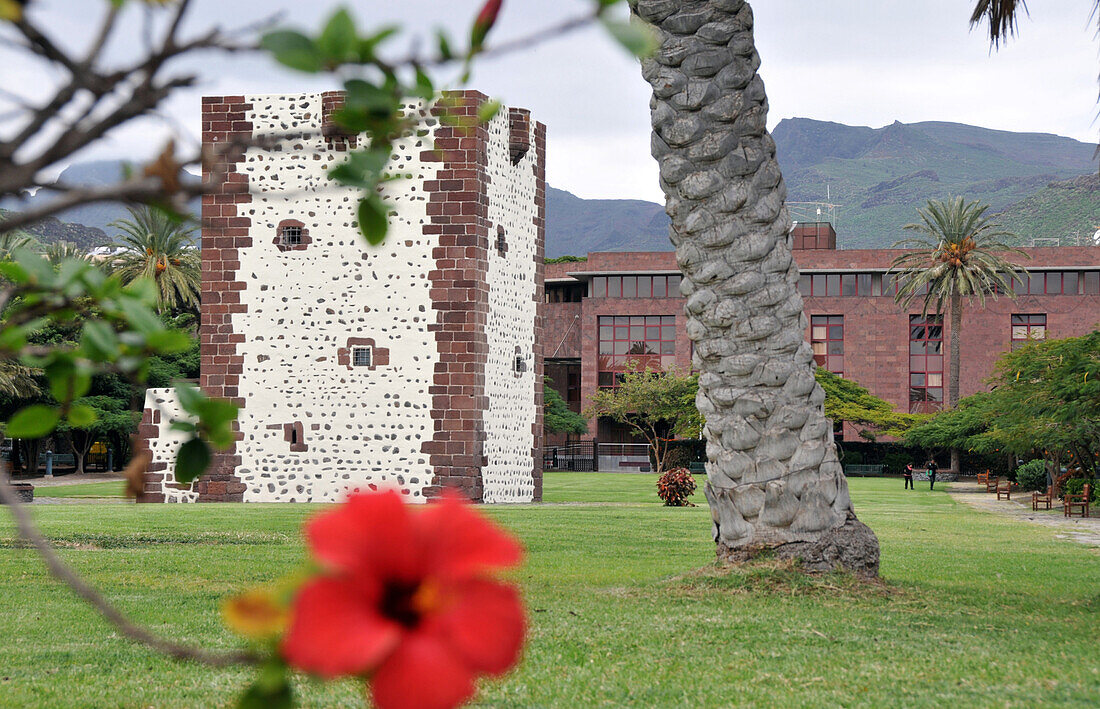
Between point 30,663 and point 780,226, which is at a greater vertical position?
point 780,226

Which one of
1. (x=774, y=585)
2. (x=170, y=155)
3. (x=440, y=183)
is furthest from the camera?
(x=440, y=183)

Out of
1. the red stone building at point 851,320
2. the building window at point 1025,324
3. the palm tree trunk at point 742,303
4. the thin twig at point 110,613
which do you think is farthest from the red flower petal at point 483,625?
the building window at point 1025,324

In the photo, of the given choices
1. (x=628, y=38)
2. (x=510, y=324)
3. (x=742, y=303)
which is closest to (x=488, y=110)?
(x=628, y=38)

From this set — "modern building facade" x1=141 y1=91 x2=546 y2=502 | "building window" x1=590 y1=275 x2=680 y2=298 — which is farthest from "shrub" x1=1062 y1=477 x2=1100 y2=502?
"building window" x1=590 y1=275 x2=680 y2=298

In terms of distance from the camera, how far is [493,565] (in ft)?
2.81

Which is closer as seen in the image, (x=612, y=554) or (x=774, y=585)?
(x=774, y=585)

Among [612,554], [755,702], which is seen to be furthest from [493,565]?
[612,554]

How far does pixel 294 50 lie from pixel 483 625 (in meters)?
0.60

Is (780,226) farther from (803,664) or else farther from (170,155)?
(170,155)

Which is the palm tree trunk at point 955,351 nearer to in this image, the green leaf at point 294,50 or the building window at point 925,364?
the building window at point 925,364

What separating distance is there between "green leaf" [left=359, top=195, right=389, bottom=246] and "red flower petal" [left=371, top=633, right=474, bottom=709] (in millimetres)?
499

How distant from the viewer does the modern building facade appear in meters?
23.5

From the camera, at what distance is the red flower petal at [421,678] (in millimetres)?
814

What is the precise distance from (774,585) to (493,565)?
26.8ft
